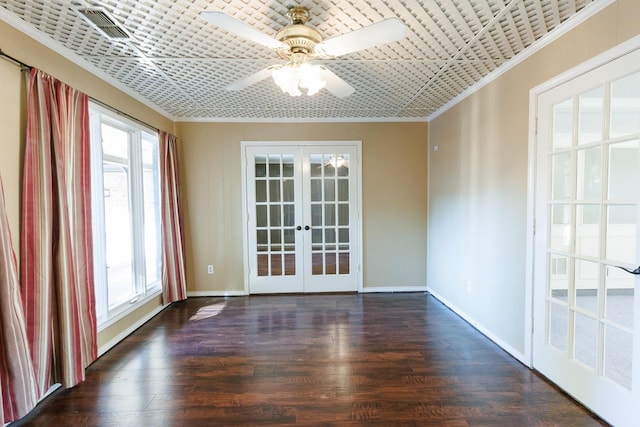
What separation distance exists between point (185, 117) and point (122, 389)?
3.27 m

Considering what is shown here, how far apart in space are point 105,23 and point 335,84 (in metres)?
1.56

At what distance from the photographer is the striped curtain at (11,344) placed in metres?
1.66

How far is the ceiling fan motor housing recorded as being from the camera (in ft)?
6.04

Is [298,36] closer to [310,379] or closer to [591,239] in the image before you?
[591,239]

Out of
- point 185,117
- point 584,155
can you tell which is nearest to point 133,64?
point 185,117

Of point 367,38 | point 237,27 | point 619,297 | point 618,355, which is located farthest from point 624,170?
point 237,27

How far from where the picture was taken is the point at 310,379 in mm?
2271

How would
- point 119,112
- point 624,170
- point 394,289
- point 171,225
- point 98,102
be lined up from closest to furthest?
1. point 624,170
2. point 98,102
3. point 119,112
4. point 171,225
5. point 394,289

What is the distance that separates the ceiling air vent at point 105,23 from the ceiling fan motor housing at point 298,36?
42.5 inches

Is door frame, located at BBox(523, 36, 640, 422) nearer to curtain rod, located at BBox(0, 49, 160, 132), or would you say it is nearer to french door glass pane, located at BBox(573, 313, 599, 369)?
french door glass pane, located at BBox(573, 313, 599, 369)

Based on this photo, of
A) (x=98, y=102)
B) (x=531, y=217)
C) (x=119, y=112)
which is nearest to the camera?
(x=531, y=217)

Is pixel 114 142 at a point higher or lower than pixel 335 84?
lower

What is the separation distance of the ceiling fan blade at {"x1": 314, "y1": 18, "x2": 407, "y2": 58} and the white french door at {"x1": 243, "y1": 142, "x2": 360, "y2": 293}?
8.24ft

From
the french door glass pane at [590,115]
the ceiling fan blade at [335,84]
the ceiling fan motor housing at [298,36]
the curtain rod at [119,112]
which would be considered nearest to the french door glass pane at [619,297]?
the french door glass pane at [590,115]
